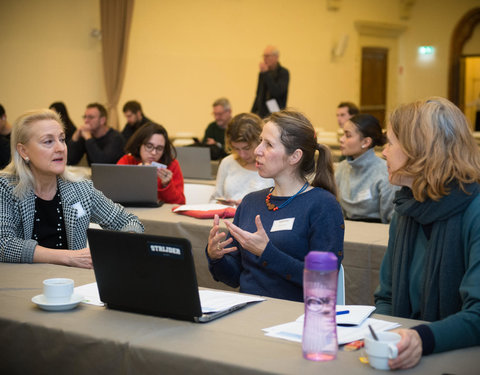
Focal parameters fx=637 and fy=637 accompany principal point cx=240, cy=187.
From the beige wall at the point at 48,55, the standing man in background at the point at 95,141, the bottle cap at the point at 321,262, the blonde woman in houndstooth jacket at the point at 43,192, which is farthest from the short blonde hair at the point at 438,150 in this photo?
the beige wall at the point at 48,55

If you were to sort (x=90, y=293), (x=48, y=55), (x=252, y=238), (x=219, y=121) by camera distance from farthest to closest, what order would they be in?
(x=48, y=55) < (x=219, y=121) < (x=252, y=238) < (x=90, y=293)

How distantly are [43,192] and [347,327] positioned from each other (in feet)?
5.27

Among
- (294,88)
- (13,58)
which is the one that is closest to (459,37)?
(294,88)

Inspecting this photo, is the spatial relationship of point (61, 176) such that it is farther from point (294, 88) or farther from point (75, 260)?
point (294, 88)

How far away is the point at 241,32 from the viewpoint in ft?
36.9

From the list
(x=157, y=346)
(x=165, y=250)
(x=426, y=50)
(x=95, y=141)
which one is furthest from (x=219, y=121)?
(x=426, y=50)

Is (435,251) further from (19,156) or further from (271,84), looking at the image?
(271,84)

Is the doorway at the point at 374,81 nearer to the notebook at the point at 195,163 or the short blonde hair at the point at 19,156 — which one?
the notebook at the point at 195,163

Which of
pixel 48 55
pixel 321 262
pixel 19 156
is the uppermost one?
pixel 48 55

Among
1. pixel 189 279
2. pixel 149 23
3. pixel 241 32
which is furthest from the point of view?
pixel 241 32

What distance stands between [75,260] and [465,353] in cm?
155

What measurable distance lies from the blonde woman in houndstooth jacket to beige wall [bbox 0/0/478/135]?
6.88 metres

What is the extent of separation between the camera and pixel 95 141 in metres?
6.90

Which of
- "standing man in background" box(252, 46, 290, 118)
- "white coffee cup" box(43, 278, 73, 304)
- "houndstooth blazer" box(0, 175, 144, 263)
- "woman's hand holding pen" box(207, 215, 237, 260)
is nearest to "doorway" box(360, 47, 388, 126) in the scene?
"standing man in background" box(252, 46, 290, 118)
